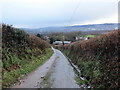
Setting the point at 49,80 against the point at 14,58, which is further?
the point at 14,58

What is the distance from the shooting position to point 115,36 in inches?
325

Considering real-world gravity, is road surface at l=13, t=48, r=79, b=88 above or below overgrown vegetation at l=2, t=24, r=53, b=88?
below

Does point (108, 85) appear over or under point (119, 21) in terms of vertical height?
under

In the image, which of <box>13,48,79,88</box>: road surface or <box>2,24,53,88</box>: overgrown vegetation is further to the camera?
<box>2,24,53,88</box>: overgrown vegetation

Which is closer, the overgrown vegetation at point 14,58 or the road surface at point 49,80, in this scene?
the road surface at point 49,80

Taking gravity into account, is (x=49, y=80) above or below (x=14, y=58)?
below

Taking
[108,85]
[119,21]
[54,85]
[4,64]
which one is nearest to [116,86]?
[108,85]

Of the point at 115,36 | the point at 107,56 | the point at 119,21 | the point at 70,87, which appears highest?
the point at 119,21

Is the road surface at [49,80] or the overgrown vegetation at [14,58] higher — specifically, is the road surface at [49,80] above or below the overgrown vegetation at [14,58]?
below

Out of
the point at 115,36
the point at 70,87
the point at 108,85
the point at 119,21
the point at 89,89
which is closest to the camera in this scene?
the point at 108,85

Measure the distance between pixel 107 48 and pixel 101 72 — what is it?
189 centimetres

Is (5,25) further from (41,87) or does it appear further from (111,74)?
(111,74)

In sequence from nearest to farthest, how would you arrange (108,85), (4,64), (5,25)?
(108,85), (4,64), (5,25)

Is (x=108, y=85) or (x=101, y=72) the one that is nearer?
(x=108, y=85)
